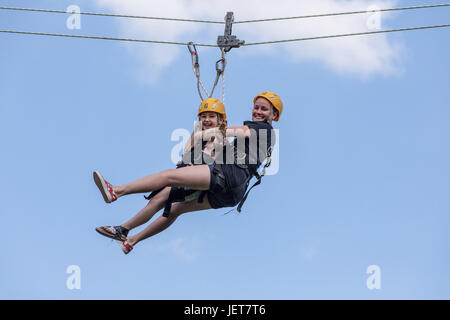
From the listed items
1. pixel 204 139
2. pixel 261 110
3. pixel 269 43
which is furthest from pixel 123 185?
pixel 269 43

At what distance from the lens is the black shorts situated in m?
9.04

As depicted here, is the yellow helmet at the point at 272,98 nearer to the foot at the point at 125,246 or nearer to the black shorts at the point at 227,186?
the black shorts at the point at 227,186

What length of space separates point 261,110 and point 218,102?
590 millimetres

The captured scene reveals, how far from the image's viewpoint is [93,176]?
8.66 m

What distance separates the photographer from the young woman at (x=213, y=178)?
8.73m

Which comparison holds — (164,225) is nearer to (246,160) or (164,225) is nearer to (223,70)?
(246,160)

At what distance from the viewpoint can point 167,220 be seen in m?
9.73

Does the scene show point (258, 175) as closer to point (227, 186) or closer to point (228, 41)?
point (227, 186)

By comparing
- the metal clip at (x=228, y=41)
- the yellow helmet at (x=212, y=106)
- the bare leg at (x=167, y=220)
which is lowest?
the bare leg at (x=167, y=220)

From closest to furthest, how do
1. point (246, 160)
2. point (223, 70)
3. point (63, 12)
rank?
1. point (246, 160)
2. point (223, 70)
3. point (63, 12)

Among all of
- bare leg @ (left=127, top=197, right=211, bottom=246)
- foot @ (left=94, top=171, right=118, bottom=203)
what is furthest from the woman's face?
foot @ (left=94, top=171, right=118, bottom=203)

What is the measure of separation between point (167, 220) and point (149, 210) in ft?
1.04

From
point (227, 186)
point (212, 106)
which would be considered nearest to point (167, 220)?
point (227, 186)

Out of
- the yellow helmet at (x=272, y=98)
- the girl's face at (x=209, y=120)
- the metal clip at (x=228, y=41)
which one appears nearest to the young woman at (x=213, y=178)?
the yellow helmet at (x=272, y=98)
